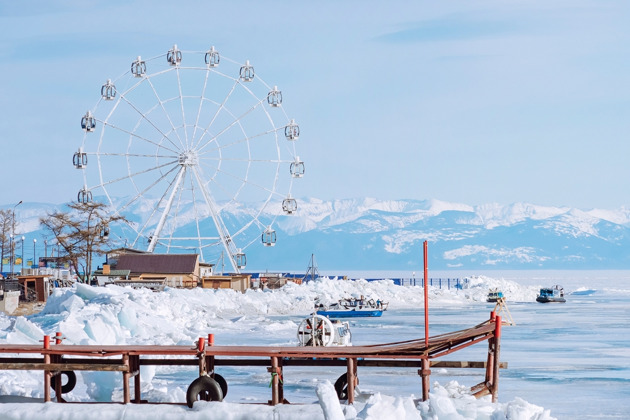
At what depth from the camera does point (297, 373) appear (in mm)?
31359

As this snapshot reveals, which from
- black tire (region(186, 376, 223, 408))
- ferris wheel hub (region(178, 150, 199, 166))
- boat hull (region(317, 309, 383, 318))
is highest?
ferris wheel hub (region(178, 150, 199, 166))

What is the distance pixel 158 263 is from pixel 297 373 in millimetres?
66569

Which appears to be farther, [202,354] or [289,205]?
[289,205]

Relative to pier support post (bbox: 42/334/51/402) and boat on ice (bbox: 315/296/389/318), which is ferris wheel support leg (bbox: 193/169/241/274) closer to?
boat on ice (bbox: 315/296/389/318)

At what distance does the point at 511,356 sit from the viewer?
38.3 metres

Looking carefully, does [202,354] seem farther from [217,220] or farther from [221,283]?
[221,283]

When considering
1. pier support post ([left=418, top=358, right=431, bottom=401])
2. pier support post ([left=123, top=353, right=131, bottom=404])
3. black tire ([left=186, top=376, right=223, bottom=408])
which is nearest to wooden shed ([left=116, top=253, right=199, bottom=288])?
pier support post ([left=123, top=353, right=131, bottom=404])

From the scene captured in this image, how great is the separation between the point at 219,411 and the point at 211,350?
4.32 ft

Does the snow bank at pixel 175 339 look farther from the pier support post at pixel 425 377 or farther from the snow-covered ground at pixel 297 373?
the pier support post at pixel 425 377

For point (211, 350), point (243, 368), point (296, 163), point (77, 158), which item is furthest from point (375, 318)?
point (211, 350)

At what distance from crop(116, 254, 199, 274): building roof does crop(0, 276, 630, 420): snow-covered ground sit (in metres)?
20.6

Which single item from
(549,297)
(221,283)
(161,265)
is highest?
(161,265)

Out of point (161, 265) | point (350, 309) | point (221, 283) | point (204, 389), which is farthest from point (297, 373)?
point (161, 265)

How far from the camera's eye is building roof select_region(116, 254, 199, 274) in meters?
95.7
